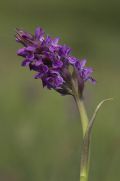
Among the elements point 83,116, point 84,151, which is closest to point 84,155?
point 84,151

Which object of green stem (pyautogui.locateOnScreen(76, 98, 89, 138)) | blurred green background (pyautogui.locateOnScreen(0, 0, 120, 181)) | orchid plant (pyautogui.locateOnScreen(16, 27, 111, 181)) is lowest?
blurred green background (pyautogui.locateOnScreen(0, 0, 120, 181))

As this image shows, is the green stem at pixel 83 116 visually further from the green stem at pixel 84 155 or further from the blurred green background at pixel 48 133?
the blurred green background at pixel 48 133

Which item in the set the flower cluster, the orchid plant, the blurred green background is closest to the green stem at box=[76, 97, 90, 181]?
the orchid plant

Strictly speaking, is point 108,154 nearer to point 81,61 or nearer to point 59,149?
point 59,149

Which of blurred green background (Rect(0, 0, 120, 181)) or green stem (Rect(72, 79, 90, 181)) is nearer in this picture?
green stem (Rect(72, 79, 90, 181))

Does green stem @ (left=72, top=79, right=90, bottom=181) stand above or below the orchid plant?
below

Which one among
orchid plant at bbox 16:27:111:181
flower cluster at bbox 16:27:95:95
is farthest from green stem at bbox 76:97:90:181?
flower cluster at bbox 16:27:95:95

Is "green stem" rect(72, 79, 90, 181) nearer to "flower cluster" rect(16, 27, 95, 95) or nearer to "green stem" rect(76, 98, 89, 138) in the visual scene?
"green stem" rect(76, 98, 89, 138)

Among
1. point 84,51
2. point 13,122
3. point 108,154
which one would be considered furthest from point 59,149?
point 84,51

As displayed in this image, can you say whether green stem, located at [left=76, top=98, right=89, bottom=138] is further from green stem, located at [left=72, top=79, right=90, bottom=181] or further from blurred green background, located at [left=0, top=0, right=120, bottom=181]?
blurred green background, located at [left=0, top=0, right=120, bottom=181]
